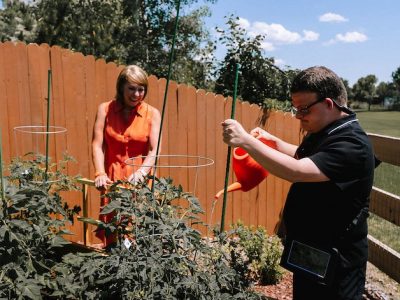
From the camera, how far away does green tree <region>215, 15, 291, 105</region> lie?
5.43 metres

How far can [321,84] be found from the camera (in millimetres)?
1513

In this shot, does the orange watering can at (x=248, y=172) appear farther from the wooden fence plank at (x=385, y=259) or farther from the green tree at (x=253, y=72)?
the green tree at (x=253, y=72)

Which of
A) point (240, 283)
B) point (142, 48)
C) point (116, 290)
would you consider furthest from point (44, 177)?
point (142, 48)

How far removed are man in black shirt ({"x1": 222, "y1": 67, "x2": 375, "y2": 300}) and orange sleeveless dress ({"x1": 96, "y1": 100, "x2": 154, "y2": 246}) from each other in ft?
4.15

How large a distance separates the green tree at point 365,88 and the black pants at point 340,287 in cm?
8310

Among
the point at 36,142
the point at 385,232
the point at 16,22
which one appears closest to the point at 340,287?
the point at 36,142

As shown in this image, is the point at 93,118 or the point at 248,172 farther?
the point at 93,118

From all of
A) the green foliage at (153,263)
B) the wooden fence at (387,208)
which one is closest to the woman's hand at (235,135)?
the green foliage at (153,263)

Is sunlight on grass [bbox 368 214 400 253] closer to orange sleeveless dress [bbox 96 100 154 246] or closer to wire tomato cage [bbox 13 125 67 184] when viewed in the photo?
orange sleeveless dress [bbox 96 100 154 246]

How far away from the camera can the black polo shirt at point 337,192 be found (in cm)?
147

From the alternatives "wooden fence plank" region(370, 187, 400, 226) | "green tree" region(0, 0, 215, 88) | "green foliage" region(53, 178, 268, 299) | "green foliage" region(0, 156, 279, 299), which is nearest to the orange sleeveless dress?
"green foliage" region(0, 156, 279, 299)

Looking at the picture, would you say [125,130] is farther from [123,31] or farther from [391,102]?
[391,102]

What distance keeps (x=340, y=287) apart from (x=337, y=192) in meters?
0.38

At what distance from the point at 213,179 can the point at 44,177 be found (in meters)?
2.79
